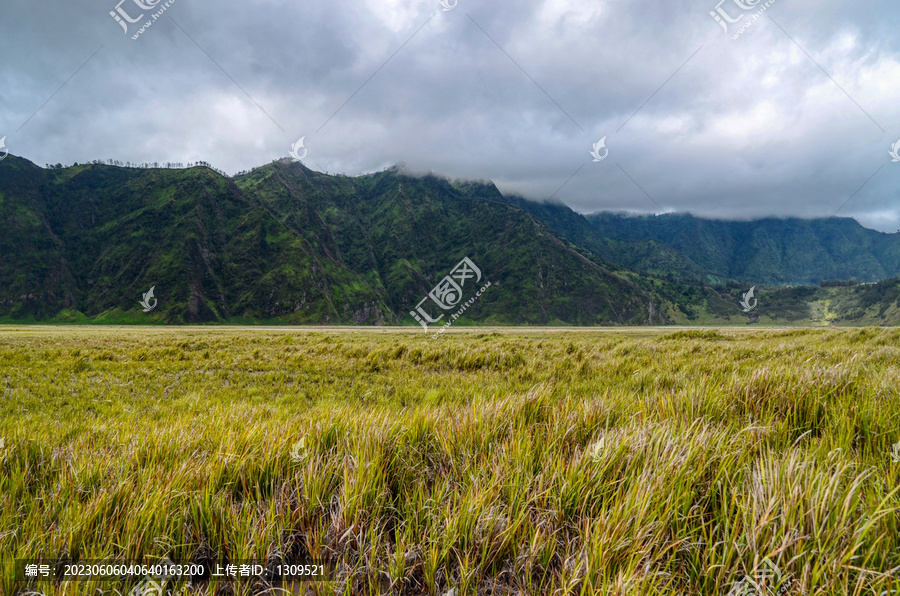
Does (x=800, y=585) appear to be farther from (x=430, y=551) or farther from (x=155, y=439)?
(x=155, y=439)

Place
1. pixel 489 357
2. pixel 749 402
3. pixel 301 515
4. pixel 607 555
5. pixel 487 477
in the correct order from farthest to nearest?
pixel 489 357 < pixel 749 402 < pixel 487 477 < pixel 301 515 < pixel 607 555

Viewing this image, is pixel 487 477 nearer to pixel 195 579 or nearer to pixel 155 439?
pixel 195 579

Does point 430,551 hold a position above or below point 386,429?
below

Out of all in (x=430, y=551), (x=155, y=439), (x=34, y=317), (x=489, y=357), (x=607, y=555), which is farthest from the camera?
(x=34, y=317)

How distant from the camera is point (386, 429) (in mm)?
3094

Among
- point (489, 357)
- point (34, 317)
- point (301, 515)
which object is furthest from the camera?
point (34, 317)

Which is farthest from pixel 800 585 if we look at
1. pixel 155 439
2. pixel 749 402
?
pixel 155 439

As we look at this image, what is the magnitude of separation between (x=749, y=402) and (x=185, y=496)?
4.98m

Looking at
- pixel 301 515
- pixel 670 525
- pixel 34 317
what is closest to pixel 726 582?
pixel 670 525

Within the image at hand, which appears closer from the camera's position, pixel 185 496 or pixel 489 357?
pixel 185 496

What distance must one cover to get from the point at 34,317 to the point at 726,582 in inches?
11169

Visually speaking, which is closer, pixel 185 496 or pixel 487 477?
pixel 185 496

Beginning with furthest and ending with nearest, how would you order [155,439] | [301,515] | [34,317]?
[34,317] → [155,439] → [301,515]

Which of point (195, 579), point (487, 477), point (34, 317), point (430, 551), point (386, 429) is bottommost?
point (195, 579)
